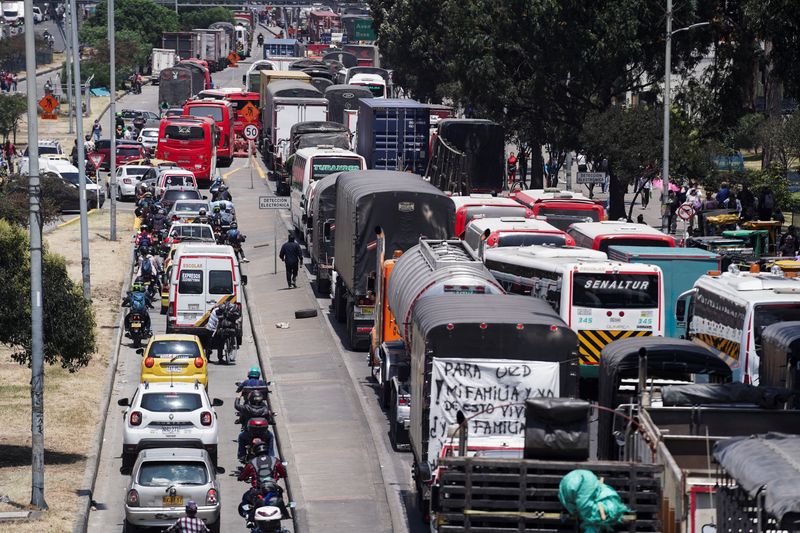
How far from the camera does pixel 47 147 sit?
67375mm

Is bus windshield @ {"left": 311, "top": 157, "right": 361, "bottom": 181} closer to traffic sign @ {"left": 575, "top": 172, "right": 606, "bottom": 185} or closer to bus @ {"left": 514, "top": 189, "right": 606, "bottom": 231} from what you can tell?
traffic sign @ {"left": 575, "top": 172, "right": 606, "bottom": 185}

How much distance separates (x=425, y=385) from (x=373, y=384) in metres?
10.4

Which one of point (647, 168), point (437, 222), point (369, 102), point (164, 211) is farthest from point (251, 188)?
point (437, 222)

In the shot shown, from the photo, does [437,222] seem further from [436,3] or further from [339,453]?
[436,3]

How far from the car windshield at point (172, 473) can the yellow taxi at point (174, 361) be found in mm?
7540

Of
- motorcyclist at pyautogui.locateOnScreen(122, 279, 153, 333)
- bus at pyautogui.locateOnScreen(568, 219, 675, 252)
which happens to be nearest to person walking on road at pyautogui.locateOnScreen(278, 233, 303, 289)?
motorcyclist at pyautogui.locateOnScreen(122, 279, 153, 333)

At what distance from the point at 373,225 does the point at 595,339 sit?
6678mm

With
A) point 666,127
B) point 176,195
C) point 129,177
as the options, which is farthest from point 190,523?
point 129,177

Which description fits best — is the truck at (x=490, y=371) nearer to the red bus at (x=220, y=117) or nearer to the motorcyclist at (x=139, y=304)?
the motorcyclist at (x=139, y=304)

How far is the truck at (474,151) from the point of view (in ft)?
169

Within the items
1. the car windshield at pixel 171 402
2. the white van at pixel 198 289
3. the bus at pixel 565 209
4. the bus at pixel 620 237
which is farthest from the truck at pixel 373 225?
the car windshield at pixel 171 402

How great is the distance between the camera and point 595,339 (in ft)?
90.1

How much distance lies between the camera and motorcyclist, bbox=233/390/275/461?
79.9 ft

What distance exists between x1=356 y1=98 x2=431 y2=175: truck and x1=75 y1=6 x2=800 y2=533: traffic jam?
7.24 m
